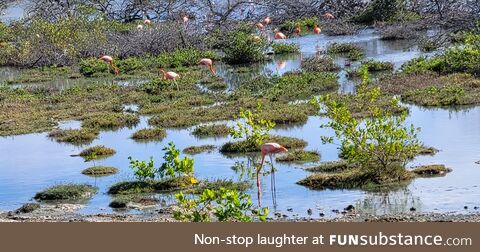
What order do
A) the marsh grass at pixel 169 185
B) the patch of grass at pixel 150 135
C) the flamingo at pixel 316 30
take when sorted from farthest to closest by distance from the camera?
the flamingo at pixel 316 30 → the patch of grass at pixel 150 135 → the marsh grass at pixel 169 185

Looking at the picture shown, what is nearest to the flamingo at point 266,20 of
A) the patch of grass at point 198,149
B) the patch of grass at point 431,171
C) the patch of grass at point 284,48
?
the patch of grass at point 284,48

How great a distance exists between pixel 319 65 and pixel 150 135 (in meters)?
6.87

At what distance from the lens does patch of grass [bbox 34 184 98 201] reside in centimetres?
1491

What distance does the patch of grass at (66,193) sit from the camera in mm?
14914

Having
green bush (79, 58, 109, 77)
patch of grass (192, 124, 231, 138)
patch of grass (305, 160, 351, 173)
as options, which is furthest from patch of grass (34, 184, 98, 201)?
green bush (79, 58, 109, 77)

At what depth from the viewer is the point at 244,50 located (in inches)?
1064

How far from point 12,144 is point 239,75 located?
24.2 ft

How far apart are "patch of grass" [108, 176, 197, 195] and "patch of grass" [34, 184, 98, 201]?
0.33 m

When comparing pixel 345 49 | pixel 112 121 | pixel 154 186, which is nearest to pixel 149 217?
pixel 154 186

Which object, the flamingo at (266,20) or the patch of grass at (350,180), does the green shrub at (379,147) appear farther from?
the flamingo at (266,20)

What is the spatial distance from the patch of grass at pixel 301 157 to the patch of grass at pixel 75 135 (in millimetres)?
4350

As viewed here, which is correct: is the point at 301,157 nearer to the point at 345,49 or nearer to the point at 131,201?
the point at 131,201

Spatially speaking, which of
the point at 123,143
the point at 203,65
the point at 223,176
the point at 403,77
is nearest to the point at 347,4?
the point at 203,65

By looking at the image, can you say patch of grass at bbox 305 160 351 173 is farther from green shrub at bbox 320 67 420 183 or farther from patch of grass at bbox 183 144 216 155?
patch of grass at bbox 183 144 216 155
